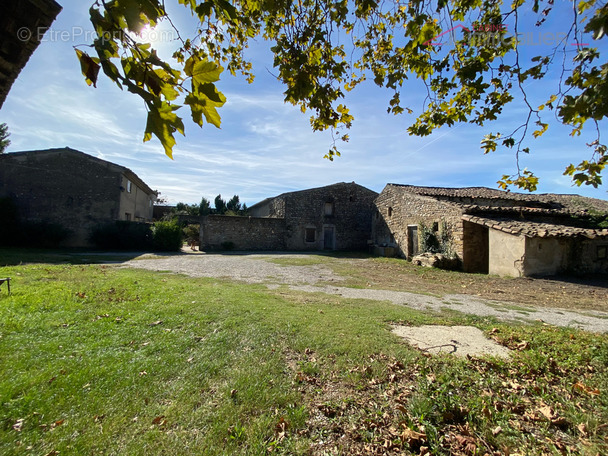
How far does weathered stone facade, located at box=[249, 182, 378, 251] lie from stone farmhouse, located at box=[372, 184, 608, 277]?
6261 millimetres

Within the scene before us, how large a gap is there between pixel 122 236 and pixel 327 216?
55.4 feet

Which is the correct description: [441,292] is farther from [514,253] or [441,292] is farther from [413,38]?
[413,38]

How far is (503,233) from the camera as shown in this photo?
1155cm

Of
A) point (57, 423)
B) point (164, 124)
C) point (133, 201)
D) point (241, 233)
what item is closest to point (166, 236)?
point (241, 233)

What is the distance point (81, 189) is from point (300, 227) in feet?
56.6

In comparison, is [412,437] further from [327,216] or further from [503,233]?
[327,216]

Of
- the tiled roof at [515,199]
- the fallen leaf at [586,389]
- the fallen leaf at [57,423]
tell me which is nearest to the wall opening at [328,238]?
the tiled roof at [515,199]

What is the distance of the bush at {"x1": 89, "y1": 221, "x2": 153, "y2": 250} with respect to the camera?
62.4 ft

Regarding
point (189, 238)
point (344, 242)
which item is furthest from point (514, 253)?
point (189, 238)

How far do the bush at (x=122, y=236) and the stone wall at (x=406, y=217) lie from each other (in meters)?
18.2

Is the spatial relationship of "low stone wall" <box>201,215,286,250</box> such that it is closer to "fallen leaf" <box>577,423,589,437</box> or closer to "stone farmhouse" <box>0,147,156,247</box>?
"stone farmhouse" <box>0,147,156,247</box>

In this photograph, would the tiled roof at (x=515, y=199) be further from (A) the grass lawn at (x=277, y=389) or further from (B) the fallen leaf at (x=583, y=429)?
(B) the fallen leaf at (x=583, y=429)

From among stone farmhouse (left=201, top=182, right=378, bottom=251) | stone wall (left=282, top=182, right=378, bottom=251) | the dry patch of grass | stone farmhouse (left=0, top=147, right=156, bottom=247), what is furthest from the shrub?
the dry patch of grass

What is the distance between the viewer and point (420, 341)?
3.89 meters
